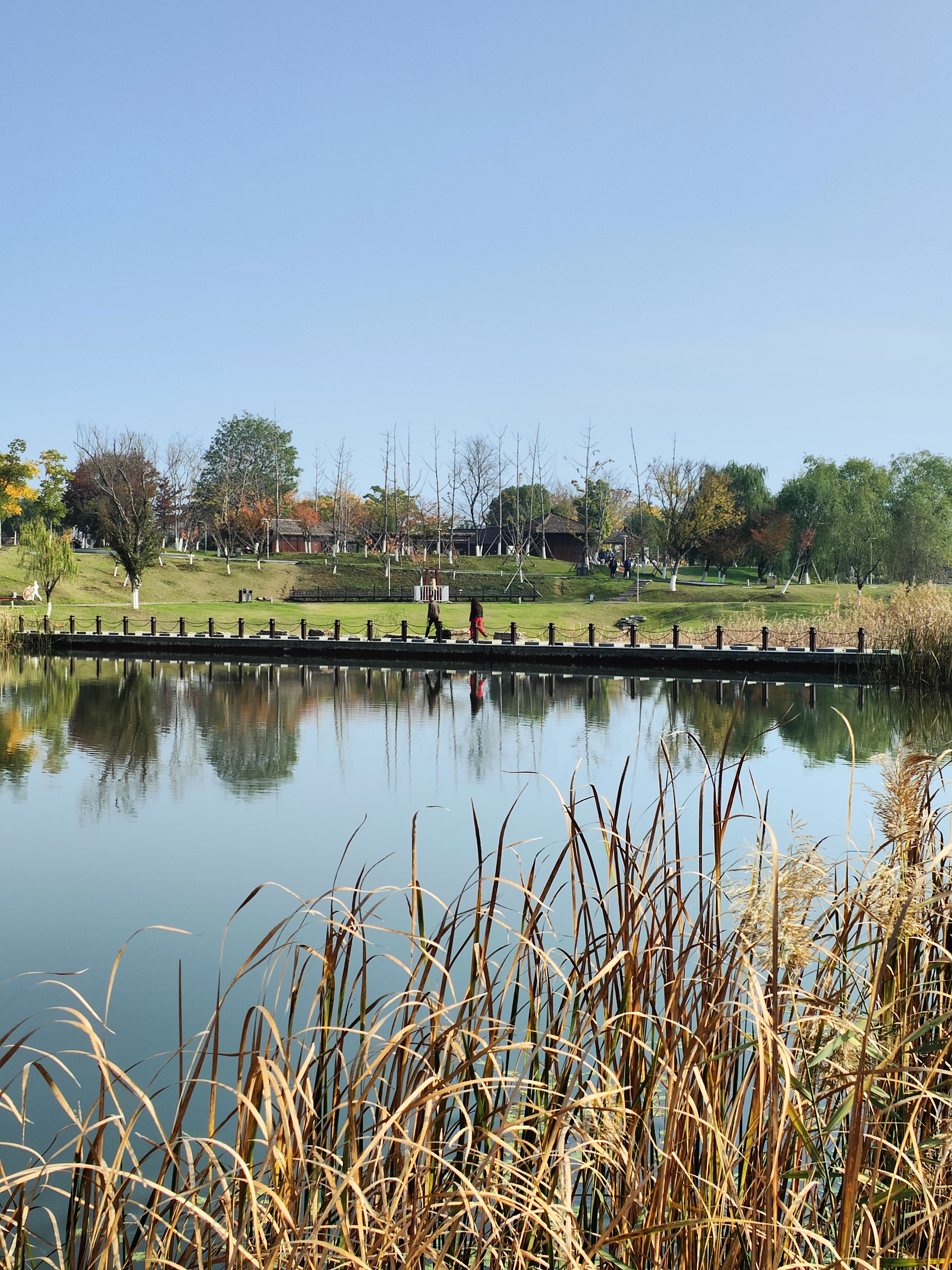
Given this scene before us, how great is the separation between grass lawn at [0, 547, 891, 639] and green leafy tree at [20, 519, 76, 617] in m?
1.74

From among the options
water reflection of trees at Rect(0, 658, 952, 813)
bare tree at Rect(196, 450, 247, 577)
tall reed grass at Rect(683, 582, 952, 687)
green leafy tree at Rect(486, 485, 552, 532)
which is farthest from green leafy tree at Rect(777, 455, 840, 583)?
water reflection of trees at Rect(0, 658, 952, 813)

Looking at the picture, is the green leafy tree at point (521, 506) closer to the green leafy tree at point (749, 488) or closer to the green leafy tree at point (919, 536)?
the green leafy tree at point (749, 488)

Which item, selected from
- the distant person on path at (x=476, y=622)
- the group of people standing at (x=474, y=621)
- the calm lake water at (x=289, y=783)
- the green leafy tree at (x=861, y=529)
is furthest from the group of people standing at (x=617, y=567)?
the calm lake water at (x=289, y=783)

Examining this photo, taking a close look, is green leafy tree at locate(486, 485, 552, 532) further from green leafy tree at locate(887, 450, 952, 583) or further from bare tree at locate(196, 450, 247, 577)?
green leafy tree at locate(887, 450, 952, 583)

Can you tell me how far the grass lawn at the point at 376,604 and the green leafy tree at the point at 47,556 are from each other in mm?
1739

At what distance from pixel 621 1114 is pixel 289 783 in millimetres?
10120

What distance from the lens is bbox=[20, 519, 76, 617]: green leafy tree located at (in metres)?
34.4

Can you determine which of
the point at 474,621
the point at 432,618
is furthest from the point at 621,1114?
the point at 432,618

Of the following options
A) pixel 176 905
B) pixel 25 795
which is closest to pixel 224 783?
pixel 25 795

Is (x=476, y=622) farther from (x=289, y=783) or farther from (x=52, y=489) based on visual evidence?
(x=52, y=489)

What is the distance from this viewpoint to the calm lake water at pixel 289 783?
6816 mm

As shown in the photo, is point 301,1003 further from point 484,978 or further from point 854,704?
point 854,704

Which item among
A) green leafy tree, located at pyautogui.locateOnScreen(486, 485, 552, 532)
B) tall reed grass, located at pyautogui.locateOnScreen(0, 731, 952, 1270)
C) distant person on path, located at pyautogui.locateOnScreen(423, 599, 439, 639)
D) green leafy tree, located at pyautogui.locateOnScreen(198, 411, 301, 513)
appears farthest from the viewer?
green leafy tree, located at pyautogui.locateOnScreen(198, 411, 301, 513)

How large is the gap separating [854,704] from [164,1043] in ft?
50.7
